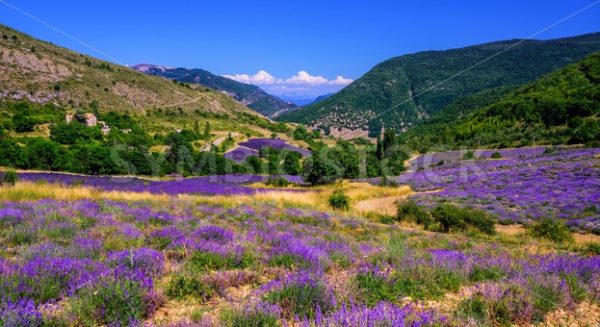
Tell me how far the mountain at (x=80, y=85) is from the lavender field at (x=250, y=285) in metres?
81.7

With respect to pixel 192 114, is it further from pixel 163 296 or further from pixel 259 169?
pixel 163 296

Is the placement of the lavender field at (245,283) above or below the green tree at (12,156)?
below

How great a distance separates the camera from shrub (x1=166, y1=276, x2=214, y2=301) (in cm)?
395

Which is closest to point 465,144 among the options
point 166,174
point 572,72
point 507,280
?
point 572,72

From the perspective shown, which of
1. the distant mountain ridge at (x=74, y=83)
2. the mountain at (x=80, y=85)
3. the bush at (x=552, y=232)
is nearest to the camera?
the bush at (x=552, y=232)

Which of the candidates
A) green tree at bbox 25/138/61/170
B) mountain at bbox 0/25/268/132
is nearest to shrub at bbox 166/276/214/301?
green tree at bbox 25/138/61/170

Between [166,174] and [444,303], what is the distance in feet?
122

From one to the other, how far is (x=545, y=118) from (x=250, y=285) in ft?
282

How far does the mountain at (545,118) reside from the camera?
59.7 m

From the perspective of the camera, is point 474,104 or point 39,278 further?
point 474,104

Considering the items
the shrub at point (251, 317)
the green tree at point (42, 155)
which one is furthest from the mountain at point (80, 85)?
the shrub at point (251, 317)

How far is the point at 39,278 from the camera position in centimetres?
359

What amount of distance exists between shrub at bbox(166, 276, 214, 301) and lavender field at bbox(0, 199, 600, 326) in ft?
0.04

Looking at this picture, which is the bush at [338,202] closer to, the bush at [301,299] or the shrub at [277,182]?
the shrub at [277,182]
